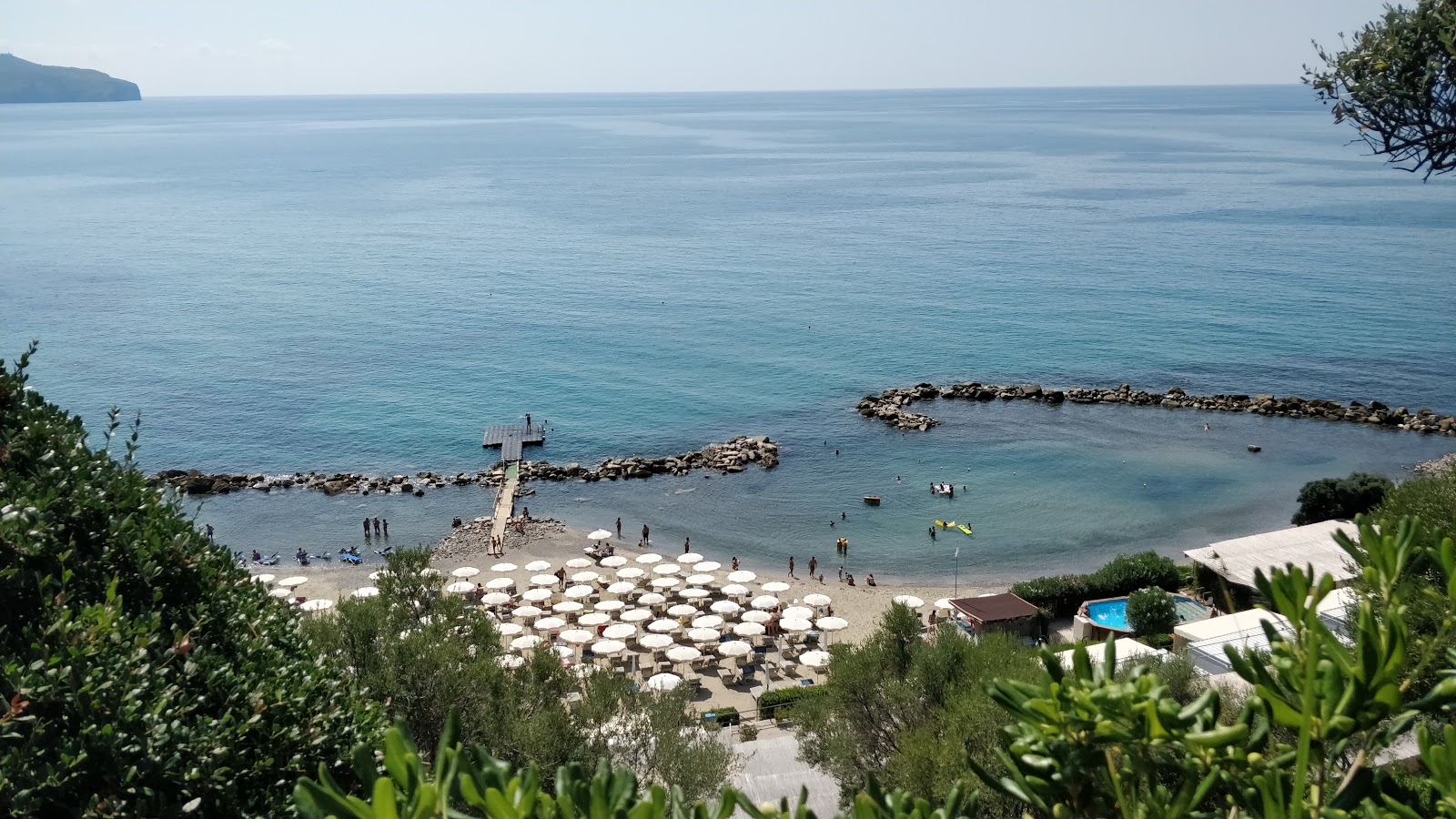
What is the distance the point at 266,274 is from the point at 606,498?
58.7 metres

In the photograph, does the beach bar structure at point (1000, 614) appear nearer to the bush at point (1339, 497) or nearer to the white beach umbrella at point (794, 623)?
the white beach umbrella at point (794, 623)

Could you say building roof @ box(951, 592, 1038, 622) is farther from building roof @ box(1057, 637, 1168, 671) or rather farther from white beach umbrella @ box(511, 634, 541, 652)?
white beach umbrella @ box(511, 634, 541, 652)

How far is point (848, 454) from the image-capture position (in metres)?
49.9

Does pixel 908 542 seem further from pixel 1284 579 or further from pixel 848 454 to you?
pixel 1284 579

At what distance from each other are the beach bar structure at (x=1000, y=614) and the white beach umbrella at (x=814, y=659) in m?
4.13

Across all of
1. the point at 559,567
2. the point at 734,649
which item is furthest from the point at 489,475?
the point at 734,649

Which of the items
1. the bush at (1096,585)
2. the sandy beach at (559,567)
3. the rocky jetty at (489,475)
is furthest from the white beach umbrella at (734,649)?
the rocky jetty at (489,475)

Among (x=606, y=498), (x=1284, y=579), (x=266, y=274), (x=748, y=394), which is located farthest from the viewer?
(x=266, y=274)

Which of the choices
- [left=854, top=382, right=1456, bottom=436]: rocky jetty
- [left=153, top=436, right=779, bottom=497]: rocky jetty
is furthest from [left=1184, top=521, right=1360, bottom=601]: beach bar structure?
[left=854, top=382, right=1456, bottom=436]: rocky jetty

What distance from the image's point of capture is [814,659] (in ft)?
91.2

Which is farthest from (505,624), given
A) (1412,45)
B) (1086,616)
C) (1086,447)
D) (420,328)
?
(420,328)

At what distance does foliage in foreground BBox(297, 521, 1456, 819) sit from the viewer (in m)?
3.43

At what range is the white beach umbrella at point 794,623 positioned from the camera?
2944cm

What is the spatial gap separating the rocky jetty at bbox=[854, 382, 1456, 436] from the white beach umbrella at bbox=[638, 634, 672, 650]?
2708 centimetres
